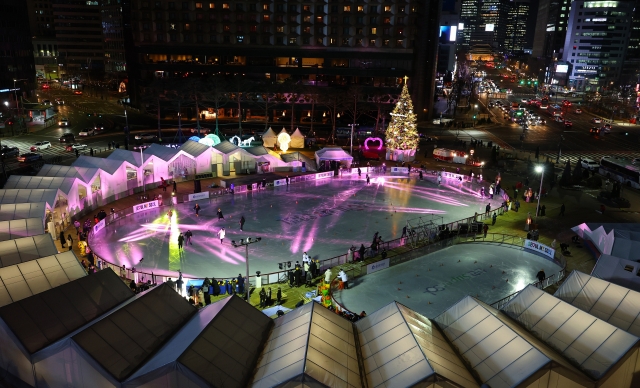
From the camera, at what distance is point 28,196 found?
28922 millimetres

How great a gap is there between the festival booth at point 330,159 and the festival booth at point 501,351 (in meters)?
30.8

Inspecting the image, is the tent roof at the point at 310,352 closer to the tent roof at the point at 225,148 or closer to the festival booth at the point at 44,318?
the festival booth at the point at 44,318

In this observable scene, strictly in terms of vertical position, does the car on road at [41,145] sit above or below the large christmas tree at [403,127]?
below

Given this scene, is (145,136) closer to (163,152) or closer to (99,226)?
(163,152)

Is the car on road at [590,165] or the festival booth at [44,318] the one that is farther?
the car on road at [590,165]

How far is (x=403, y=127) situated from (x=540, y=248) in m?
25.4

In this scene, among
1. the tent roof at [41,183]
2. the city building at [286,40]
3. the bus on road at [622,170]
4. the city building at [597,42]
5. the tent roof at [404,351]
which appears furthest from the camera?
the city building at [597,42]

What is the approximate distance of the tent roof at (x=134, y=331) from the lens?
14.2m

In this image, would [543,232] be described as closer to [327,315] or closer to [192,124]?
[327,315]

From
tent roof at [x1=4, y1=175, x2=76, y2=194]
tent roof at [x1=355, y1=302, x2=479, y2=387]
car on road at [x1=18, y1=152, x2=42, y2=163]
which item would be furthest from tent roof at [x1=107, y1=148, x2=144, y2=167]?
tent roof at [x1=355, y1=302, x2=479, y2=387]

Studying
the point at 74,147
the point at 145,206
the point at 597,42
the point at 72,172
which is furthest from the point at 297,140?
the point at 597,42

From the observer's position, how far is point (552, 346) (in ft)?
53.3

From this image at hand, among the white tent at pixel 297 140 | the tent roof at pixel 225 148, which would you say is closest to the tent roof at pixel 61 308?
the tent roof at pixel 225 148

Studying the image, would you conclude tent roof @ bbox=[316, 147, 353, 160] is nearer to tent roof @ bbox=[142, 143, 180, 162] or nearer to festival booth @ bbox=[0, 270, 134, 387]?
tent roof @ bbox=[142, 143, 180, 162]
